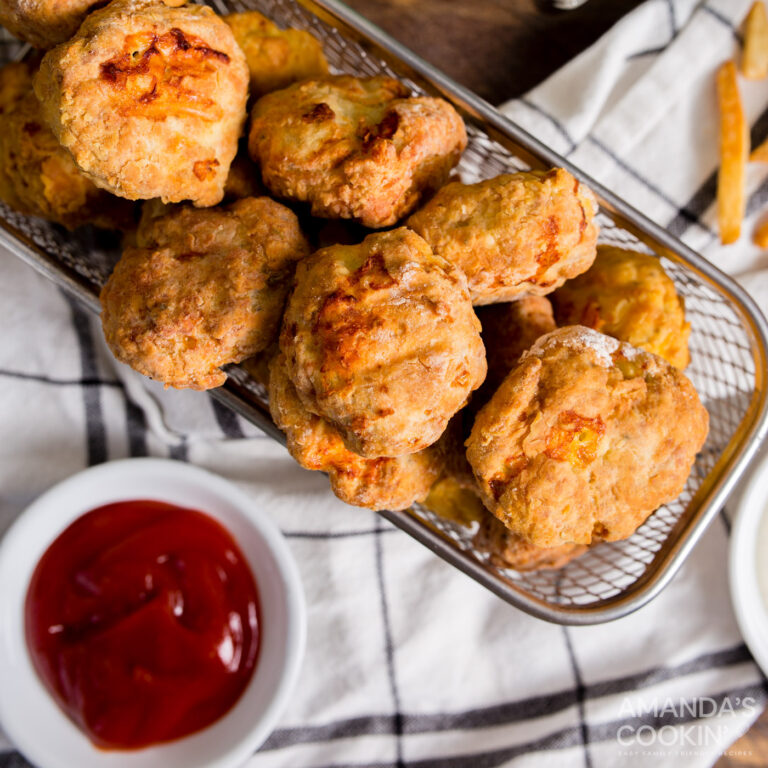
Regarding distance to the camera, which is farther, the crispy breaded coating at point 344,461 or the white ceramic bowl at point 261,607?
the white ceramic bowl at point 261,607

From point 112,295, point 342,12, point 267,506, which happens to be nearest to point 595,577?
point 267,506

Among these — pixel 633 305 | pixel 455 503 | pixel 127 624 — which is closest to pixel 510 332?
pixel 633 305

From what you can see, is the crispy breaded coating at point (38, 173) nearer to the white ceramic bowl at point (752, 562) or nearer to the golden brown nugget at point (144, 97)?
the golden brown nugget at point (144, 97)

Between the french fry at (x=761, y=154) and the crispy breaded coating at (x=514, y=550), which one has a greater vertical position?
the french fry at (x=761, y=154)

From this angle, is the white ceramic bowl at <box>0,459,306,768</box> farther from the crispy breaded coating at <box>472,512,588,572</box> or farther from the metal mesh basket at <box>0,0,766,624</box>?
the crispy breaded coating at <box>472,512,588,572</box>

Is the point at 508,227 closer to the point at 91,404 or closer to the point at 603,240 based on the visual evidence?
the point at 603,240

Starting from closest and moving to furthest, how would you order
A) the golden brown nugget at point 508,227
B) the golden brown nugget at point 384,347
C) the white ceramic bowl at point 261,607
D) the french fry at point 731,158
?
the golden brown nugget at point 384,347, the golden brown nugget at point 508,227, the white ceramic bowl at point 261,607, the french fry at point 731,158

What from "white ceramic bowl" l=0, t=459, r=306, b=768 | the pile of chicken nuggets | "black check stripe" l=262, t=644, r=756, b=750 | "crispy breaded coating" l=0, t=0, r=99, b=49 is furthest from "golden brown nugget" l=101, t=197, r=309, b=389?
"black check stripe" l=262, t=644, r=756, b=750

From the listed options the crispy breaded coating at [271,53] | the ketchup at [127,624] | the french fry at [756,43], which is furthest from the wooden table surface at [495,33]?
the ketchup at [127,624]
